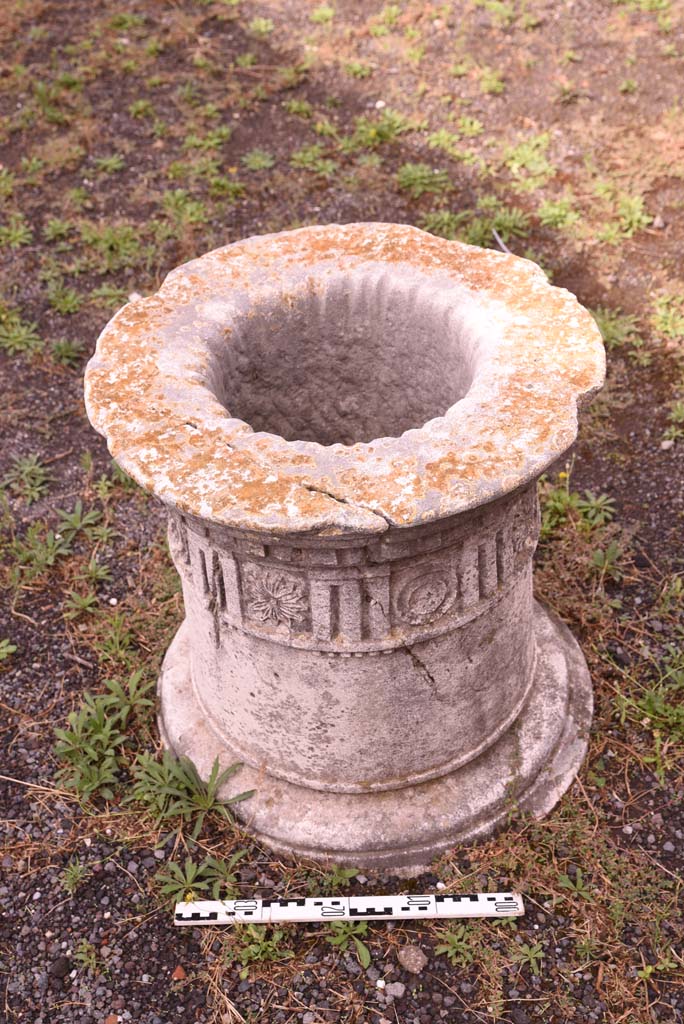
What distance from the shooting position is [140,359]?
8.91ft

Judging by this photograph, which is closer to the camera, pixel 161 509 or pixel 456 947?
pixel 456 947

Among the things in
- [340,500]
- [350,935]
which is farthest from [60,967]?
[340,500]

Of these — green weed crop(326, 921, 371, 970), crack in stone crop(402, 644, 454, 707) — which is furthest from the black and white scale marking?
crack in stone crop(402, 644, 454, 707)

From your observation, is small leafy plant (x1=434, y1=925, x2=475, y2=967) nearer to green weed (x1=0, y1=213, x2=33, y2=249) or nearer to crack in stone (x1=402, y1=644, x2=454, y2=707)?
crack in stone (x1=402, y1=644, x2=454, y2=707)

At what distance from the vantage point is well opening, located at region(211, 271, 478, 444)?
116 inches

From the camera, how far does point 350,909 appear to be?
281cm

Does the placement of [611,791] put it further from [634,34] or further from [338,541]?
[634,34]

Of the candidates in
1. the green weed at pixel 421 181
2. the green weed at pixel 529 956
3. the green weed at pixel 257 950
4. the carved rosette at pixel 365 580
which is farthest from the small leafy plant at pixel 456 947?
the green weed at pixel 421 181

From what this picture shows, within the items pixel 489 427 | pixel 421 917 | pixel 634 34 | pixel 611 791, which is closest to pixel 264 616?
pixel 489 427

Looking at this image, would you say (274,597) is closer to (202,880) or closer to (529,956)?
(202,880)

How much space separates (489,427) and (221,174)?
14.3ft

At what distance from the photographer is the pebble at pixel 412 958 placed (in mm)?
2727

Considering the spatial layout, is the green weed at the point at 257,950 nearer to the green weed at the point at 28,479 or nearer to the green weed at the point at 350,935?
the green weed at the point at 350,935

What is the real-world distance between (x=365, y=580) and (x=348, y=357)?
102 centimetres
